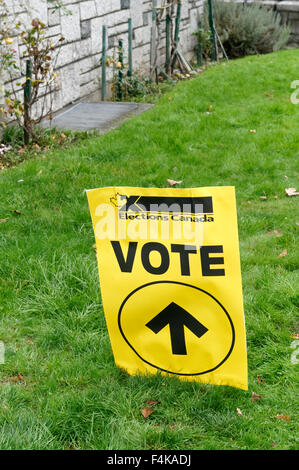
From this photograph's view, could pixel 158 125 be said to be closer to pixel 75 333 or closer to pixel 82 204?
pixel 82 204

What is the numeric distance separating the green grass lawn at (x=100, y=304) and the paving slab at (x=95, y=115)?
40 centimetres

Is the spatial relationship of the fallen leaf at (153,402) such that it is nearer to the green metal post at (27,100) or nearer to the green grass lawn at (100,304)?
the green grass lawn at (100,304)

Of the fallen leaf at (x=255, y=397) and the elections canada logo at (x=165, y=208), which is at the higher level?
the elections canada logo at (x=165, y=208)

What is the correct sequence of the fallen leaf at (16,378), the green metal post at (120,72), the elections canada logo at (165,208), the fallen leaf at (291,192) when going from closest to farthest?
1. the elections canada logo at (165,208)
2. the fallen leaf at (16,378)
3. the fallen leaf at (291,192)
4. the green metal post at (120,72)

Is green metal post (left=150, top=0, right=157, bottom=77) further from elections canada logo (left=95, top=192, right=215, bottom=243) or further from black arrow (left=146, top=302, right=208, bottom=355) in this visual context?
black arrow (left=146, top=302, right=208, bottom=355)

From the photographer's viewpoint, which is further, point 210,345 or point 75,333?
point 75,333

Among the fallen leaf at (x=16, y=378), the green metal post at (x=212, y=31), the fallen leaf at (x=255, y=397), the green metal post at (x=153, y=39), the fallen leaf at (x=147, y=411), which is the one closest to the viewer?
the fallen leaf at (x=147, y=411)

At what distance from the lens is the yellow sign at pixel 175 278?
2500 mm

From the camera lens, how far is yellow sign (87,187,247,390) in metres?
2.50

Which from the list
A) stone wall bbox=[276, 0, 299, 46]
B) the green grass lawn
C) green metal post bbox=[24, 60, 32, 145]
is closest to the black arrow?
the green grass lawn

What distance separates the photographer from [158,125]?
6566 mm

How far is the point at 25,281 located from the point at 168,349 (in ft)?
4.16

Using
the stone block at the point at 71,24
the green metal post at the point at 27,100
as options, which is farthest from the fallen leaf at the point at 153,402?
the stone block at the point at 71,24
